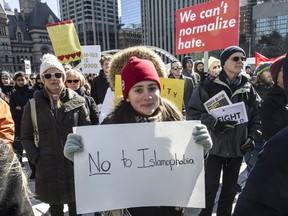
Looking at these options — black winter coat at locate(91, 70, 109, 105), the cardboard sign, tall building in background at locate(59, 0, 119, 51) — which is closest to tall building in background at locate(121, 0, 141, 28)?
tall building in background at locate(59, 0, 119, 51)

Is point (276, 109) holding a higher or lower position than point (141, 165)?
higher

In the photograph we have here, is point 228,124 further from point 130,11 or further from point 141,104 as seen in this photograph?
Result: point 130,11

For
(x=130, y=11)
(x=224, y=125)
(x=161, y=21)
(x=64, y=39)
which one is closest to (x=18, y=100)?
(x=64, y=39)

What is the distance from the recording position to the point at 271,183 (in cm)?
78

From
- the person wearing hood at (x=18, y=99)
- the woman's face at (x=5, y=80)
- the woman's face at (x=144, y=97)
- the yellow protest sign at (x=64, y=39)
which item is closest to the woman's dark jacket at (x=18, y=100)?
the person wearing hood at (x=18, y=99)

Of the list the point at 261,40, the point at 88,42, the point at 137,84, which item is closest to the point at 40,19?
the point at 88,42

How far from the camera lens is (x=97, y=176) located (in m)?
1.53

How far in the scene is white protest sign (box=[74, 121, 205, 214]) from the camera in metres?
1.53

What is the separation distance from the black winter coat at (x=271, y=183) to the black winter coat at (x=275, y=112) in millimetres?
1741

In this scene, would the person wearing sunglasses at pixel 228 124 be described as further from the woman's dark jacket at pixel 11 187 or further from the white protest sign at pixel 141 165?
the woman's dark jacket at pixel 11 187

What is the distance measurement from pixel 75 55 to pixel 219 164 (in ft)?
15.3

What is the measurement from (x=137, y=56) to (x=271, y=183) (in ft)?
5.49

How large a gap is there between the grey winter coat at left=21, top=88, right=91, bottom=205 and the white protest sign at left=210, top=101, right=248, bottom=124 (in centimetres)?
141

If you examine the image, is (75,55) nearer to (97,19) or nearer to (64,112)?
(64,112)
